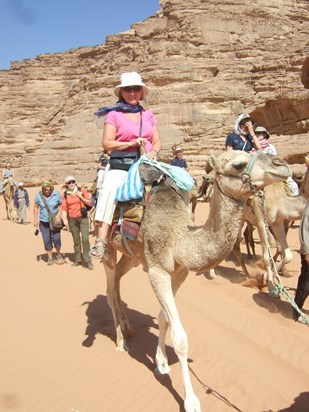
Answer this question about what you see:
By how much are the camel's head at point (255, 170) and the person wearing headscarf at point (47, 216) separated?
7875 millimetres

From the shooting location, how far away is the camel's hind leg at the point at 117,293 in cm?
535

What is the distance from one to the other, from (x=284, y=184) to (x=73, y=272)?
531 cm

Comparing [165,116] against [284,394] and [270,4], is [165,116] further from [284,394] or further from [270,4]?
[270,4]

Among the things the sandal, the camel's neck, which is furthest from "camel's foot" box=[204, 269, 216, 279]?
the camel's neck

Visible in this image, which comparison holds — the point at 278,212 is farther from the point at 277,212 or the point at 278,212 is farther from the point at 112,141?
the point at 112,141

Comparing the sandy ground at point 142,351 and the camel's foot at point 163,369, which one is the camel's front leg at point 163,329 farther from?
the sandy ground at point 142,351

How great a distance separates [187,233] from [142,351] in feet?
7.28

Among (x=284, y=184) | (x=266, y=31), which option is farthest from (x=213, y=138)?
(x=266, y=31)

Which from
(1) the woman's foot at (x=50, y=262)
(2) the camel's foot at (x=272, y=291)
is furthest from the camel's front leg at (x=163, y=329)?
(1) the woman's foot at (x=50, y=262)

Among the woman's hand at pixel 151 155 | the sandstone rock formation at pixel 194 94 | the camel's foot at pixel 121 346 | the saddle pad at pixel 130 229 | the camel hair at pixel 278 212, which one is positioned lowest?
the camel's foot at pixel 121 346

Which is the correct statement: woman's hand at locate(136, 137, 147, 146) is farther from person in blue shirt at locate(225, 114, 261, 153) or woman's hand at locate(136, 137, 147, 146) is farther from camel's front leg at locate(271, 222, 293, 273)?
camel's front leg at locate(271, 222, 293, 273)

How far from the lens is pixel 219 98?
37188 millimetres

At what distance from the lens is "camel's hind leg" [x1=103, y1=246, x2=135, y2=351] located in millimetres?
5348

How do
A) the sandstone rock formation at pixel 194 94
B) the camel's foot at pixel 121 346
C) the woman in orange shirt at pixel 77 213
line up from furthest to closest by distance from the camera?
the sandstone rock formation at pixel 194 94
the woman in orange shirt at pixel 77 213
the camel's foot at pixel 121 346
